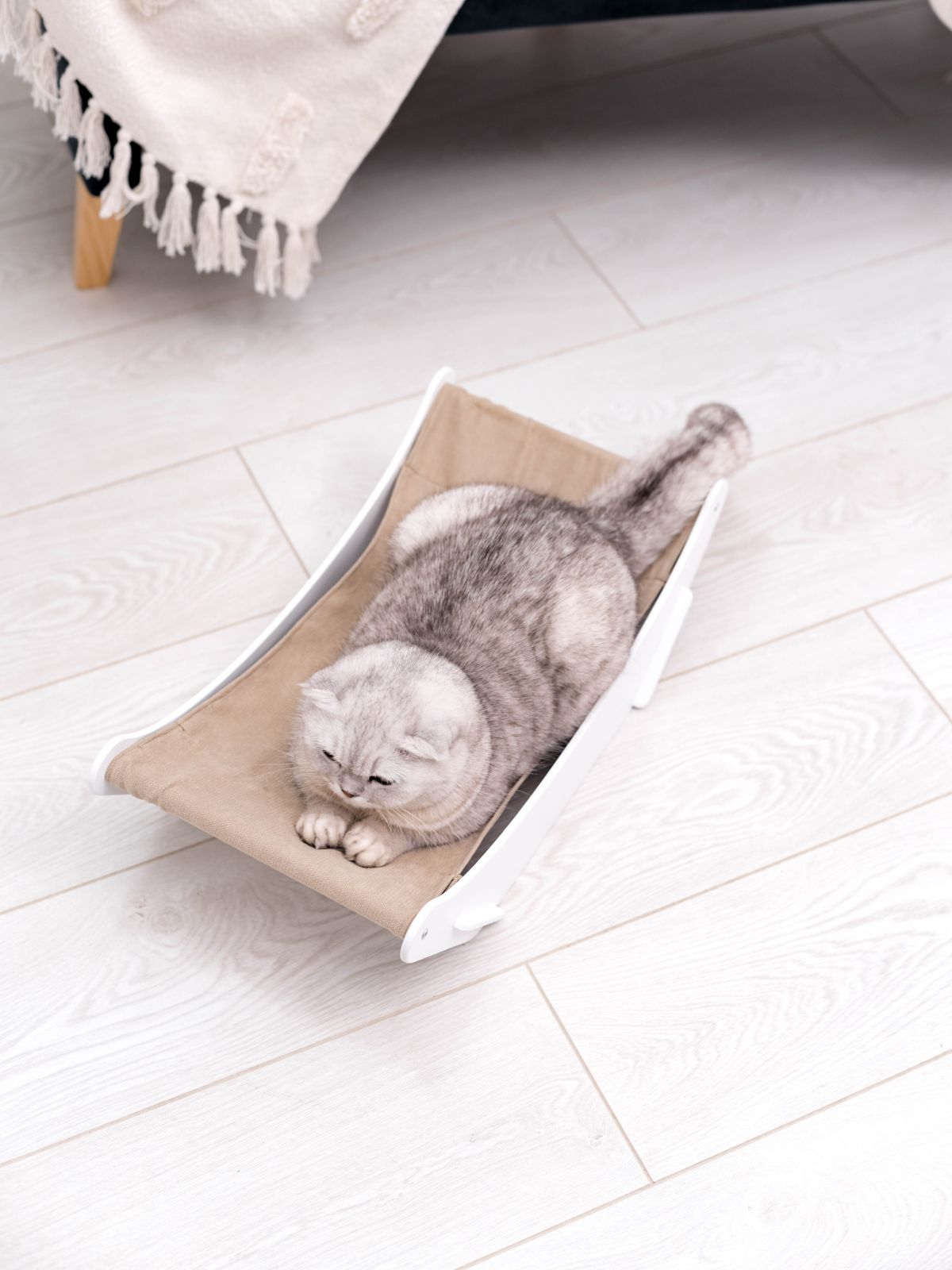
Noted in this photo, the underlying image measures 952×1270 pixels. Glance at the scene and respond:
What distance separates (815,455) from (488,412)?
1.62 feet

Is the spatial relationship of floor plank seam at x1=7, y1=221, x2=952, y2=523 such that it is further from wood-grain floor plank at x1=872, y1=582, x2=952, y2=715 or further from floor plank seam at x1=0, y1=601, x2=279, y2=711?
floor plank seam at x1=0, y1=601, x2=279, y2=711

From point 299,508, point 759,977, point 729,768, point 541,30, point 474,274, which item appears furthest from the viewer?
point 541,30

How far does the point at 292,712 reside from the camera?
140 cm

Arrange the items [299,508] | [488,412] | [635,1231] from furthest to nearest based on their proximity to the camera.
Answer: [299,508], [488,412], [635,1231]

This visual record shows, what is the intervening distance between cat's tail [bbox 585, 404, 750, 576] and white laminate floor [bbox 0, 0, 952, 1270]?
0.17 meters

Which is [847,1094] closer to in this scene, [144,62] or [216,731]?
[216,731]

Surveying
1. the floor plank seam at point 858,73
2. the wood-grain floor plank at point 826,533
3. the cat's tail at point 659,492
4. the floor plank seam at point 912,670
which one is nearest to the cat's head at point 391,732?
the cat's tail at point 659,492

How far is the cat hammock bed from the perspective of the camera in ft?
4.02

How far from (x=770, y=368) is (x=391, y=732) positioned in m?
0.99

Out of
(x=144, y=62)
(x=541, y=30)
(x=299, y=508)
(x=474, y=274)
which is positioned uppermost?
(x=144, y=62)

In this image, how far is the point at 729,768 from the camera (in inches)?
58.8

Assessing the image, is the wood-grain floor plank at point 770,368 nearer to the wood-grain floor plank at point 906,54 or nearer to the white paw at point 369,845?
the wood-grain floor plank at point 906,54

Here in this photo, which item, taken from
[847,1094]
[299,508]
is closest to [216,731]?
[299,508]

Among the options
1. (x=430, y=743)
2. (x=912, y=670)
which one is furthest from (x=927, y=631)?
(x=430, y=743)
